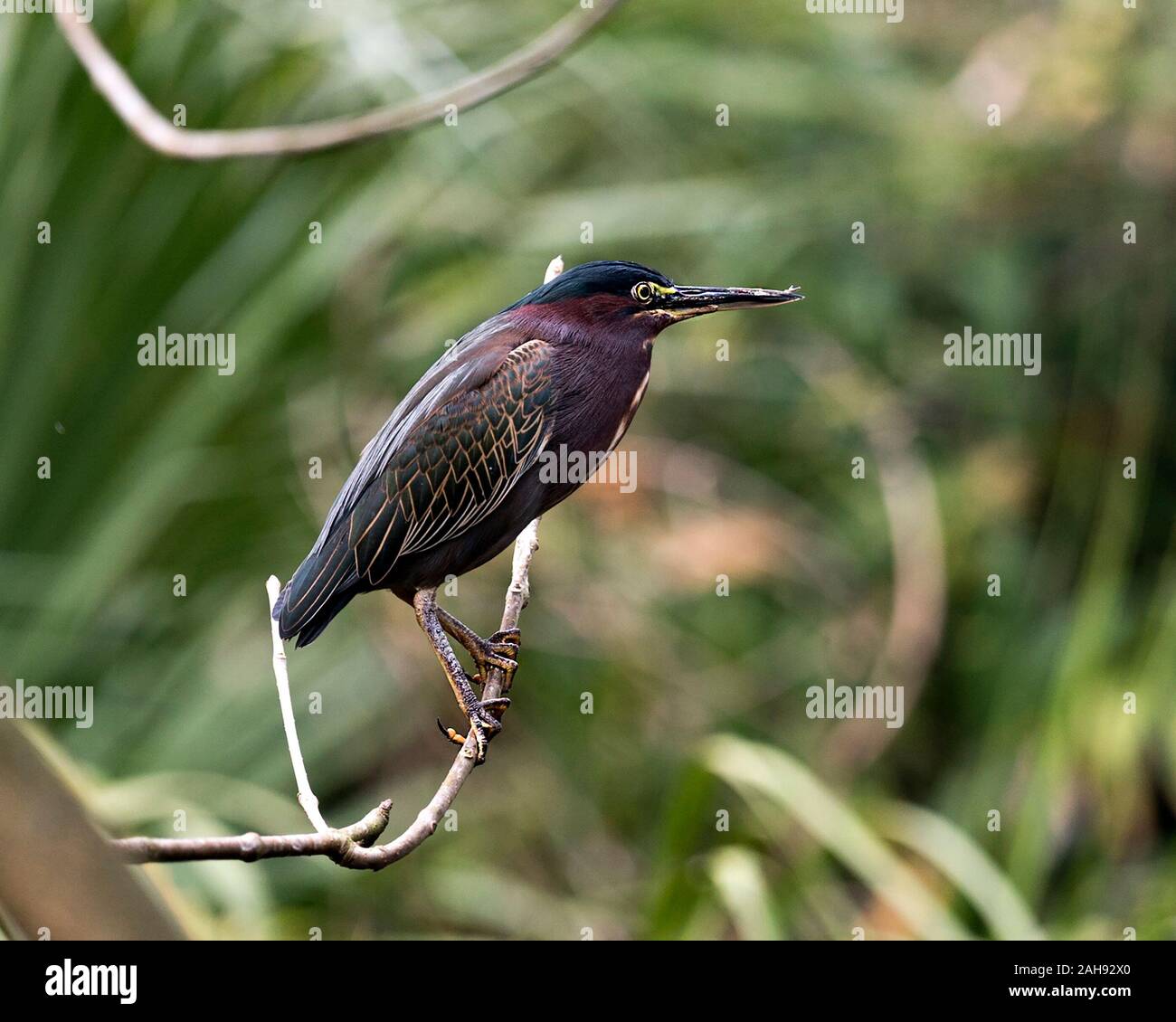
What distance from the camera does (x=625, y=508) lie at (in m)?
5.84

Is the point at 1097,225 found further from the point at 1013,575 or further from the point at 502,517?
the point at 502,517

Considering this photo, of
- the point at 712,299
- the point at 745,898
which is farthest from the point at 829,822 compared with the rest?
the point at 712,299

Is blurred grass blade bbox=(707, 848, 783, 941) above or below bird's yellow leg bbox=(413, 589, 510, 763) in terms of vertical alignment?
below

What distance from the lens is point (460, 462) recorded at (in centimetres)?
240

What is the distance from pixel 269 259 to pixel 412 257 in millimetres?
1108

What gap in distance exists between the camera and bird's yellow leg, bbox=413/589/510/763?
2.30 m

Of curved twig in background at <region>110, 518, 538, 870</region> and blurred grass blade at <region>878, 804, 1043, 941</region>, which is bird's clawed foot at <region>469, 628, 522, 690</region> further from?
blurred grass blade at <region>878, 804, 1043, 941</region>

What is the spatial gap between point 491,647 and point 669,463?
3.60 meters

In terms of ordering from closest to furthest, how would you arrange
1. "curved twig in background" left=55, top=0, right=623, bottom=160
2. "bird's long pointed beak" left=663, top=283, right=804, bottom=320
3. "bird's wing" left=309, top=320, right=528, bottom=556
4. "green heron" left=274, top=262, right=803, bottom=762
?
1. "bird's long pointed beak" left=663, top=283, right=804, bottom=320
2. "curved twig in background" left=55, top=0, right=623, bottom=160
3. "green heron" left=274, top=262, right=803, bottom=762
4. "bird's wing" left=309, top=320, right=528, bottom=556

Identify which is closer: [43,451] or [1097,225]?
[43,451]

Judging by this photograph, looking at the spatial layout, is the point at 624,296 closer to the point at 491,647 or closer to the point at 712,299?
the point at 712,299

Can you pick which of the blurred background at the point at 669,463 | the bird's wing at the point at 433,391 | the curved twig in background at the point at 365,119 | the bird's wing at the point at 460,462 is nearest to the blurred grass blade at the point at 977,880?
the blurred background at the point at 669,463

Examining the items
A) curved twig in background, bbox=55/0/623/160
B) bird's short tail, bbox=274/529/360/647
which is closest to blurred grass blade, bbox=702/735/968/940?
bird's short tail, bbox=274/529/360/647

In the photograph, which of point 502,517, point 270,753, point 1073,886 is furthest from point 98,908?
point 1073,886
